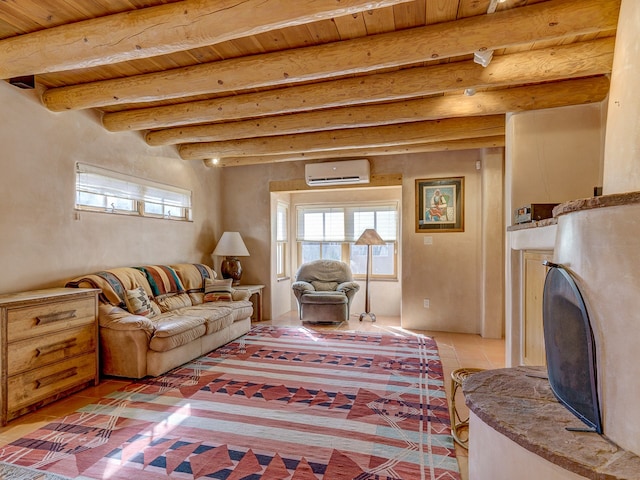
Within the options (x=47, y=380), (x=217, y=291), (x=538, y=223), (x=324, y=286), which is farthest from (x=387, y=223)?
(x=47, y=380)

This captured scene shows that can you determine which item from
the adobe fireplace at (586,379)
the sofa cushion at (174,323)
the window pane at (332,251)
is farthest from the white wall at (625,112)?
the window pane at (332,251)

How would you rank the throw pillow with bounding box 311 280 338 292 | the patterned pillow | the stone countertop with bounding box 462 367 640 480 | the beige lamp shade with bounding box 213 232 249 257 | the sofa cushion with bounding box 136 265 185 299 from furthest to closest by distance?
1. the throw pillow with bounding box 311 280 338 292
2. the beige lamp shade with bounding box 213 232 249 257
3. the patterned pillow
4. the sofa cushion with bounding box 136 265 185 299
5. the stone countertop with bounding box 462 367 640 480

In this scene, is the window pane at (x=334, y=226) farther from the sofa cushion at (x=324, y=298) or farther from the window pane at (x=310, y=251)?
the sofa cushion at (x=324, y=298)

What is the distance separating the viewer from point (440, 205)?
193 inches

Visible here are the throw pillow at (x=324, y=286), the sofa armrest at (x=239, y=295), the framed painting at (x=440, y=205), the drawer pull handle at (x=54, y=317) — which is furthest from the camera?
the throw pillow at (x=324, y=286)

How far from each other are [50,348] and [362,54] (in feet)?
10.3

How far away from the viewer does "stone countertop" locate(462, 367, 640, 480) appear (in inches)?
43.3

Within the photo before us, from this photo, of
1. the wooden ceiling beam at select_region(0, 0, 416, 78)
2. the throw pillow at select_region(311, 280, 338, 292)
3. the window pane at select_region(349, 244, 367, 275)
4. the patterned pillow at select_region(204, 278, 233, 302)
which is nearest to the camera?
the wooden ceiling beam at select_region(0, 0, 416, 78)

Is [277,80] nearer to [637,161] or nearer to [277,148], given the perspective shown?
[277,148]

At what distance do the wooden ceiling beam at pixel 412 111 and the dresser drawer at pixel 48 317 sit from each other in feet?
7.24

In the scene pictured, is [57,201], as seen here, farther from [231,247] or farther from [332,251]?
[332,251]

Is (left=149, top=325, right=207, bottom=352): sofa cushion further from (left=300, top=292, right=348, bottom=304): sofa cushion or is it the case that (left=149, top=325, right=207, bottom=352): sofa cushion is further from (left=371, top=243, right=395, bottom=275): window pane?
(left=371, top=243, right=395, bottom=275): window pane

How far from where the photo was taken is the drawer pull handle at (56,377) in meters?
2.52

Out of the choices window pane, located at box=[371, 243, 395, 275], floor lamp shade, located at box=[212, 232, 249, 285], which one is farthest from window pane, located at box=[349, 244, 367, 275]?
floor lamp shade, located at box=[212, 232, 249, 285]
